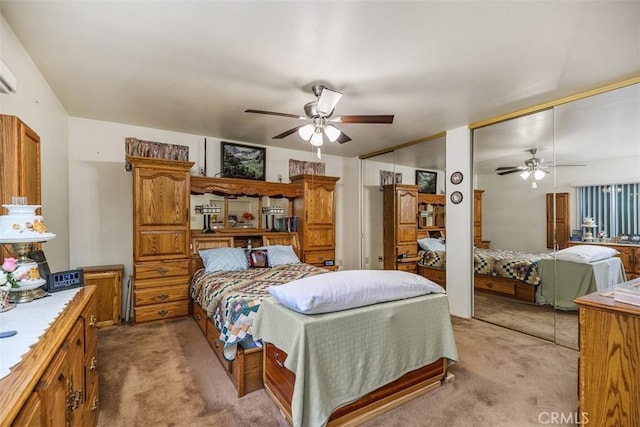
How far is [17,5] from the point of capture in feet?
5.73

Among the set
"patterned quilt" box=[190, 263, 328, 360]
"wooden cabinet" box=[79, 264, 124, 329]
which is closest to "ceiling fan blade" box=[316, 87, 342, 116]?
"patterned quilt" box=[190, 263, 328, 360]

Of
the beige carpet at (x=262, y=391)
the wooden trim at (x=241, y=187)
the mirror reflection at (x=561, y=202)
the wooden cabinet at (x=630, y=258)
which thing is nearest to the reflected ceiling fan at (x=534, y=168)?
the mirror reflection at (x=561, y=202)

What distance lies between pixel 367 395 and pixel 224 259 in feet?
8.41

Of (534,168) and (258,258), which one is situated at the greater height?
(534,168)

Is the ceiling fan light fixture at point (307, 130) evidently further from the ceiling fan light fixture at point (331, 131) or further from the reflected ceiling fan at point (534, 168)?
the reflected ceiling fan at point (534, 168)

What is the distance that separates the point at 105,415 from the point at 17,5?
2.64 metres

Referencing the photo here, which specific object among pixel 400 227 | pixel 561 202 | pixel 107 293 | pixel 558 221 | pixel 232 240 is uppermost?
pixel 561 202

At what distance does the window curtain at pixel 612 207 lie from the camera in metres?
2.69

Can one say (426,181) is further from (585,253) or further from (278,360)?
(278,360)

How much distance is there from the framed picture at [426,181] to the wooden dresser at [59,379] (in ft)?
13.8

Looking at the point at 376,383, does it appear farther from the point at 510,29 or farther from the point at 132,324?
the point at 132,324

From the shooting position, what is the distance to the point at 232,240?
440cm

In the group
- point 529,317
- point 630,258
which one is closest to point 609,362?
point 630,258

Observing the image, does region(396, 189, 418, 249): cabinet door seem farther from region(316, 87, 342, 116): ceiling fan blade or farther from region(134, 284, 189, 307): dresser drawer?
region(134, 284, 189, 307): dresser drawer
